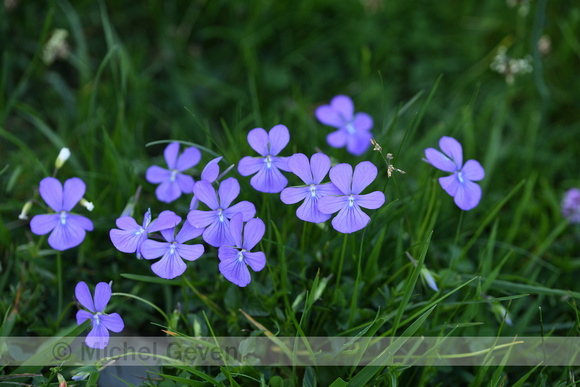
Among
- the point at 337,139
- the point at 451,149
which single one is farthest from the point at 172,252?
the point at 451,149

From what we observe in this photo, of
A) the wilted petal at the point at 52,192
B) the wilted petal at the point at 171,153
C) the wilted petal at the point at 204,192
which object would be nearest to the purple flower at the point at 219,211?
the wilted petal at the point at 204,192

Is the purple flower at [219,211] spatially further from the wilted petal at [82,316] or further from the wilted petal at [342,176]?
the wilted petal at [82,316]

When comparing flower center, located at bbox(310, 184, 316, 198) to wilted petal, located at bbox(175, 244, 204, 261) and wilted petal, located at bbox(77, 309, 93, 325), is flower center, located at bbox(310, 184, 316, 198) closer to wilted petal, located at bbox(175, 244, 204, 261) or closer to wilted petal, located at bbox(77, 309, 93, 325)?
wilted petal, located at bbox(175, 244, 204, 261)

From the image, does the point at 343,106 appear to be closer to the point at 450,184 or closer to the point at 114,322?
the point at 450,184

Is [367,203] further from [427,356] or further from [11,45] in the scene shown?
[11,45]

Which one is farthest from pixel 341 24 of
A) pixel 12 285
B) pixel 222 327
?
pixel 12 285
